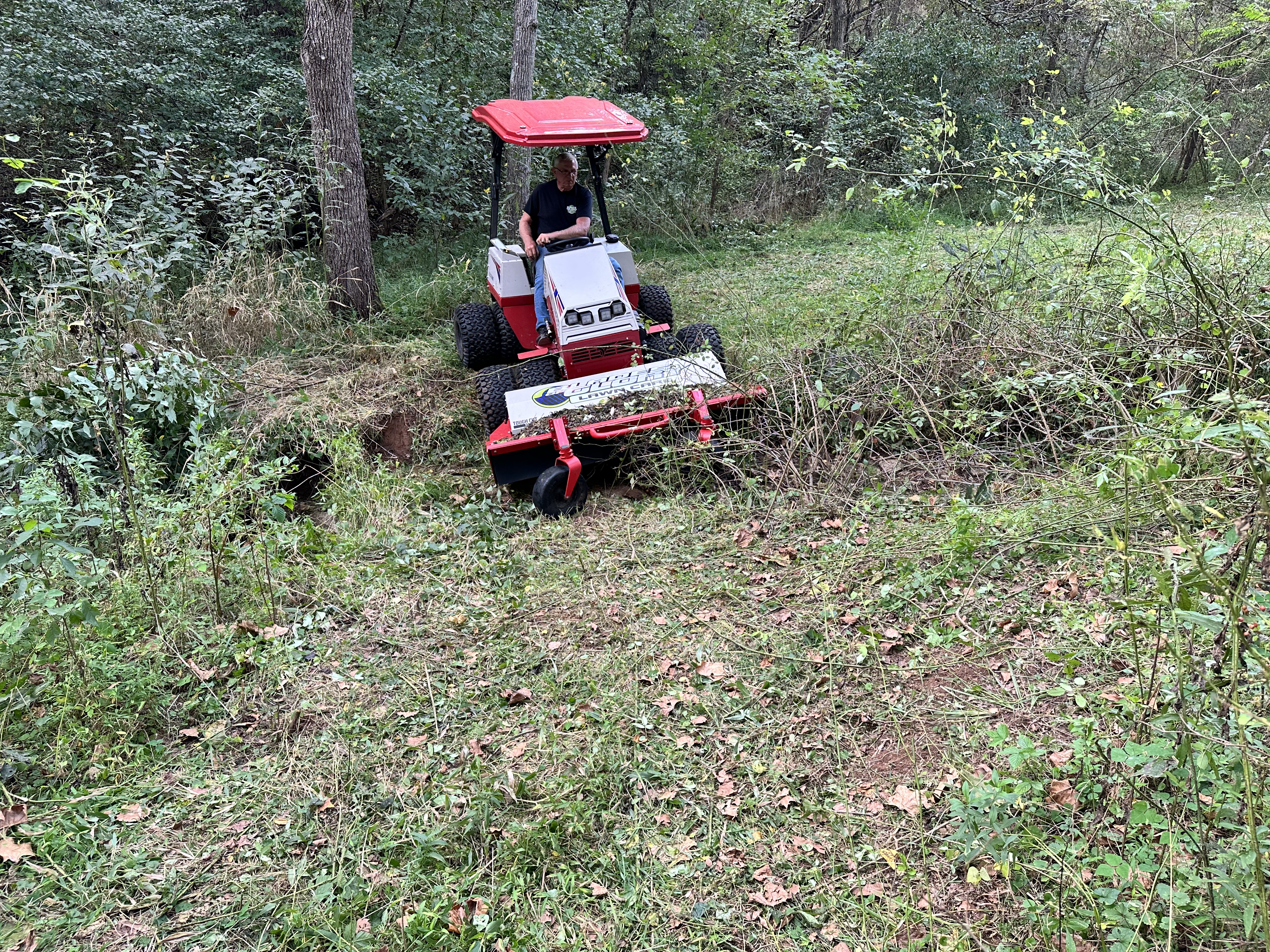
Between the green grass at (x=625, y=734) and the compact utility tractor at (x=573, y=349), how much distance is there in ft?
1.62

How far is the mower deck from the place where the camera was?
4.98 meters

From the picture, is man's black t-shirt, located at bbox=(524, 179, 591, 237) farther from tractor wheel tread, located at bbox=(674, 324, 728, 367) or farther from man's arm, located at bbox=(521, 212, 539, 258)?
Result: tractor wheel tread, located at bbox=(674, 324, 728, 367)

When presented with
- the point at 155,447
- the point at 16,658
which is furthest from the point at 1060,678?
the point at 155,447

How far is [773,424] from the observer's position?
5.09 meters

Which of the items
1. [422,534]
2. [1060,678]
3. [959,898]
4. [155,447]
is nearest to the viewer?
[959,898]

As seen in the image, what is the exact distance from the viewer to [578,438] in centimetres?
507

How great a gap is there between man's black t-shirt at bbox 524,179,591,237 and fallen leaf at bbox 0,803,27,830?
15.5 ft

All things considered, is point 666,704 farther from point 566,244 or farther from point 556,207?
point 556,207

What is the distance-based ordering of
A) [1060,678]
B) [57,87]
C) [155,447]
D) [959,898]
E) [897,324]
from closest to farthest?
[959,898]
[1060,678]
[155,447]
[897,324]
[57,87]

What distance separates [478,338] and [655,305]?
1.48 metres

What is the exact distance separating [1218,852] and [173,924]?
9.84 feet

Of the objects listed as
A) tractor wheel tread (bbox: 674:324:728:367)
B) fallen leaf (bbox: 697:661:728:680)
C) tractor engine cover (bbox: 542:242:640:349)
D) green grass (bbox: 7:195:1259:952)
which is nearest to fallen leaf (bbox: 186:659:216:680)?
green grass (bbox: 7:195:1259:952)

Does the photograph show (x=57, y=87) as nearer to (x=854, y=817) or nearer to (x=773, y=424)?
(x=773, y=424)

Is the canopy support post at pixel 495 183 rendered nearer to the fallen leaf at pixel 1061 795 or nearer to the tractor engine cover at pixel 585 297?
the tractor engine cover at pixel 585 297
